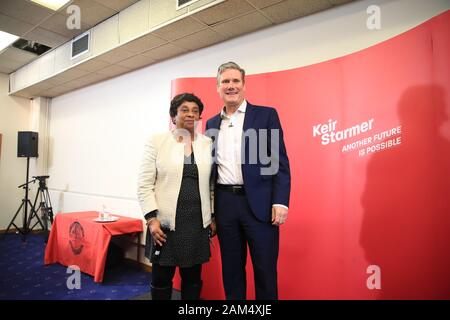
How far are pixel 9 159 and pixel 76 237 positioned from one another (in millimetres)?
3442

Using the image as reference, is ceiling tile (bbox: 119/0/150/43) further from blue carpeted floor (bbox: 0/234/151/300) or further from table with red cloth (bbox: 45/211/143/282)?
blue carpeted floor (bbox: 0/234/151/300)

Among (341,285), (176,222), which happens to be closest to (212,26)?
(176,222)

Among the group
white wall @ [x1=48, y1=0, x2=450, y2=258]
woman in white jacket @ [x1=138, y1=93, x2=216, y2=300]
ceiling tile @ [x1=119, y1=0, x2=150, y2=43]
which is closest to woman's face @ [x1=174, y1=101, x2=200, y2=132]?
woman in white jacket @ [x1=138, y1=93, x2=216, y2=300]

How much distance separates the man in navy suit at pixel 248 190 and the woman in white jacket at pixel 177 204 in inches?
4.0

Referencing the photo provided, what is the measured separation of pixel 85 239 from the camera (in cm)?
326

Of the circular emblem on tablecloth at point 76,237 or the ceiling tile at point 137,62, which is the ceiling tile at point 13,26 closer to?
the ceiling tile at point 137,62

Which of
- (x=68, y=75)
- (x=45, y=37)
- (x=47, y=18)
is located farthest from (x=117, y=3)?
(x=68, y=75)

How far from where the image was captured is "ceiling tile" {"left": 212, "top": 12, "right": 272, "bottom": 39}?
8.45 ft

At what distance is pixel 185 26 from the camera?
276 centimetres

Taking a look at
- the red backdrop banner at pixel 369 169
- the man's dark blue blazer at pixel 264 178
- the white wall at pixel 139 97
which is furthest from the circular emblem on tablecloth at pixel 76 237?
the man's dark blue blazer at pixel 264 178

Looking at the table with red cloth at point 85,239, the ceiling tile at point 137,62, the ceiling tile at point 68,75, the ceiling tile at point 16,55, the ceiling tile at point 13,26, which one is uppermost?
the ceiling tile at point 16,55

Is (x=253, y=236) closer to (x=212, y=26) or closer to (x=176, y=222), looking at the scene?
(x=176, y=222)

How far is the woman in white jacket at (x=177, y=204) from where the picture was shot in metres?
1.49

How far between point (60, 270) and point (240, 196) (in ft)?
10.1
